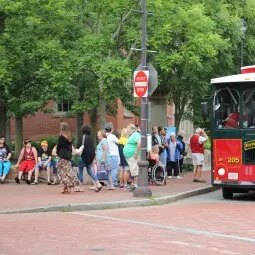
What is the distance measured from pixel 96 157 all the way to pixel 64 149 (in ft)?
7.08

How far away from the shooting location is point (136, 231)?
36.8ft

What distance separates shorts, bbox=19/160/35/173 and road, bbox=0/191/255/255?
5.99 m

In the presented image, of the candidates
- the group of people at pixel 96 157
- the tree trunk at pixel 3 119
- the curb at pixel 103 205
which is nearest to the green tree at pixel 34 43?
the tree trunk at pixel 3 119

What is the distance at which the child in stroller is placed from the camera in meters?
20.3

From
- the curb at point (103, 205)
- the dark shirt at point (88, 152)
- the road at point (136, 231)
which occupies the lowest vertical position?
the road at point (136, 231)

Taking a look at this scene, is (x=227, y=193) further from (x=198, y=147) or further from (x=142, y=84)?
(x=142, y=84)

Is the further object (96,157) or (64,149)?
(96,157)

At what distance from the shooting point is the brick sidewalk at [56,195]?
14.5 metres

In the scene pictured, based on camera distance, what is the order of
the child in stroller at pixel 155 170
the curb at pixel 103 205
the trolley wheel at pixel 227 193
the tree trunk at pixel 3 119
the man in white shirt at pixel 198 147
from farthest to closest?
1. the tree trunk at pixel 3 119
2. the man in white shirt at pixel 198 147
3. the child in stroller at pixel 155 170
4. the trolley wheel at pixel 227 193
5. the curb at pixel 103 205

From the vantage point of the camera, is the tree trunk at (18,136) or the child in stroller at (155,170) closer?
the child in stroller at (155,170)

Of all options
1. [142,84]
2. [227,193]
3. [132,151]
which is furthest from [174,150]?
[142,84]

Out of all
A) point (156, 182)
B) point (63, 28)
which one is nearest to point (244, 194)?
point (156, 182)

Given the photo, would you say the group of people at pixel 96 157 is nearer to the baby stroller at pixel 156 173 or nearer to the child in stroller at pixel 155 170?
the child in stroller at pixel 155 170

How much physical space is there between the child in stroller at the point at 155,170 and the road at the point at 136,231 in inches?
196
